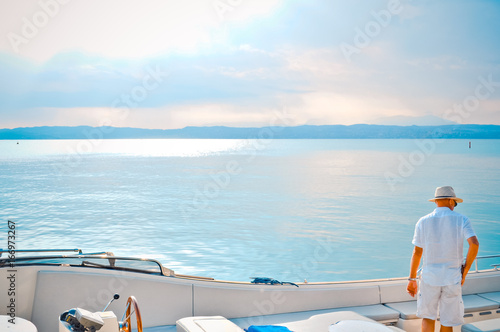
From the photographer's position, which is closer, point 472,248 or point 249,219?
point 472,248

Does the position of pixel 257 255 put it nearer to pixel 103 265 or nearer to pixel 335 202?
pixel 335 202

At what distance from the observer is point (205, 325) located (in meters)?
2.56

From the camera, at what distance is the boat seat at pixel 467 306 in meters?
3.26

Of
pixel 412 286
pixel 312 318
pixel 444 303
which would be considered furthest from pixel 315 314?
pixel 444 303

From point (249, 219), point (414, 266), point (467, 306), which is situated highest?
point (414, 266)

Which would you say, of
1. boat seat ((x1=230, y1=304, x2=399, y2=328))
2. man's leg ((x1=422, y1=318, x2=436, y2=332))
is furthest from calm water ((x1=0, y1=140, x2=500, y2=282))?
man's leg ((x1=422, y1=318, x2=436, y2=332))

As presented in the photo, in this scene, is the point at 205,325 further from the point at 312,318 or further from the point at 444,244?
the point at 444,244

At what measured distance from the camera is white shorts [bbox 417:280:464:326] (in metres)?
2.69

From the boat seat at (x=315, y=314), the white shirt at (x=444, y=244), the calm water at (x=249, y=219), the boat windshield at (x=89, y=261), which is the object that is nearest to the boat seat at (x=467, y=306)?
the boat seat at (x=315, y=314)

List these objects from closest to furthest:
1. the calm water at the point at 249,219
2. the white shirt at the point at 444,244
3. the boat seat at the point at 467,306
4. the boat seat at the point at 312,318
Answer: the white shirt at the point at 444,244, the boat seat at the point at 312,318, the boat seat at the point at 467,306, the calm water at the point at 249,219

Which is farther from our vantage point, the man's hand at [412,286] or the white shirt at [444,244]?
the man's hand at [412,286]

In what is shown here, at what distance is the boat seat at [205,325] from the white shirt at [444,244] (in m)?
1.20

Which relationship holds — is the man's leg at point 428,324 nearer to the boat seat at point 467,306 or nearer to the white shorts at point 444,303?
the white shorts at point 444,303

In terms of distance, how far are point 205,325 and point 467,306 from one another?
81.6 inches
